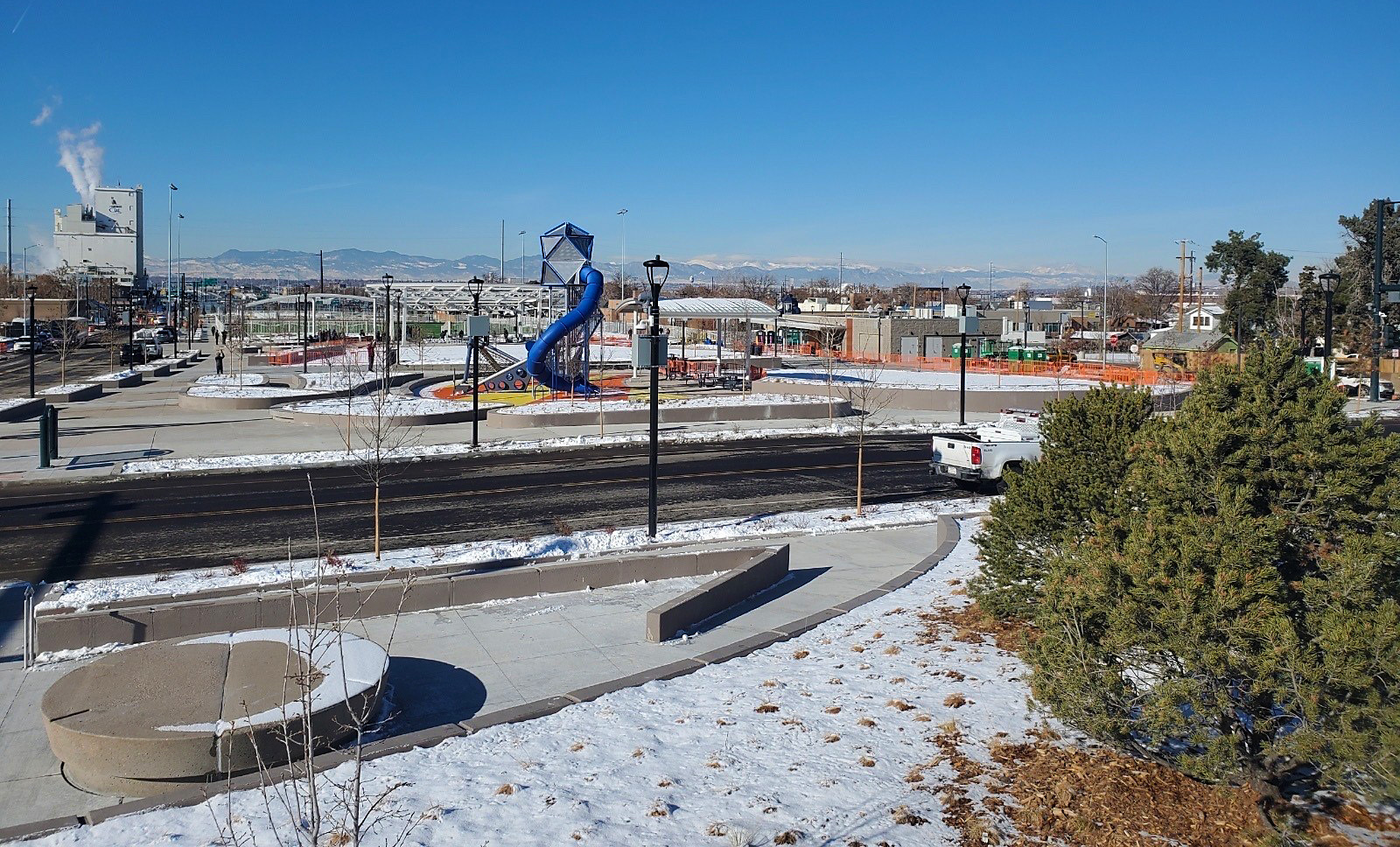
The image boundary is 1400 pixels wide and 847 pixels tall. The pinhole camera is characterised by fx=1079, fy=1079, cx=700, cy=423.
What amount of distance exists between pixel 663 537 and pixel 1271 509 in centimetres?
1091

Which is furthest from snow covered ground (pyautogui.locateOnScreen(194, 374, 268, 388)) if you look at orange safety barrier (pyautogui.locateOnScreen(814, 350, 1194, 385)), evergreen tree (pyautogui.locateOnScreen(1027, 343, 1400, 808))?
evergreen tree (pyautogui.locateOnScreen(1027, 343, 1400, 808))

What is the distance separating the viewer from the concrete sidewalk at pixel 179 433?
997 inches

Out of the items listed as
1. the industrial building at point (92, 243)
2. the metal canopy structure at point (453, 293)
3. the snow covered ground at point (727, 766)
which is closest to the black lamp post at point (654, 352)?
the snow covered ground at point (727, 766)

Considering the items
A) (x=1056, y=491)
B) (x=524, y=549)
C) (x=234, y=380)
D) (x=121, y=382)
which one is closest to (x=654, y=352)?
(x=524, y=549)

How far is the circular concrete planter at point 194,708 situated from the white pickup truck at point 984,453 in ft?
46.9

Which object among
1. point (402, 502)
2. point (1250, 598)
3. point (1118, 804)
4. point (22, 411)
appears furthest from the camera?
point (22, 411)

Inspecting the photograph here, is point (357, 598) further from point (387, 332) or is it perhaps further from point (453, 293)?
point (453, 293)

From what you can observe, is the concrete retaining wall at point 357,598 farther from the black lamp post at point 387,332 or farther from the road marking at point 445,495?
the black lamp post at point 387,332

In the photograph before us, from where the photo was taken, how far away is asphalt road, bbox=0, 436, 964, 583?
53.9ft

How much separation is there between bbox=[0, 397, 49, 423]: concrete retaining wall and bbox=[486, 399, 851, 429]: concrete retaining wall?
14.5 metres

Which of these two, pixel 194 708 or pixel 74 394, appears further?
pixel 74 394

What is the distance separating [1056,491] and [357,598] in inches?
313

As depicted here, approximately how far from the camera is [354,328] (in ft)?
354

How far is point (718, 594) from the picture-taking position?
1305 cm
